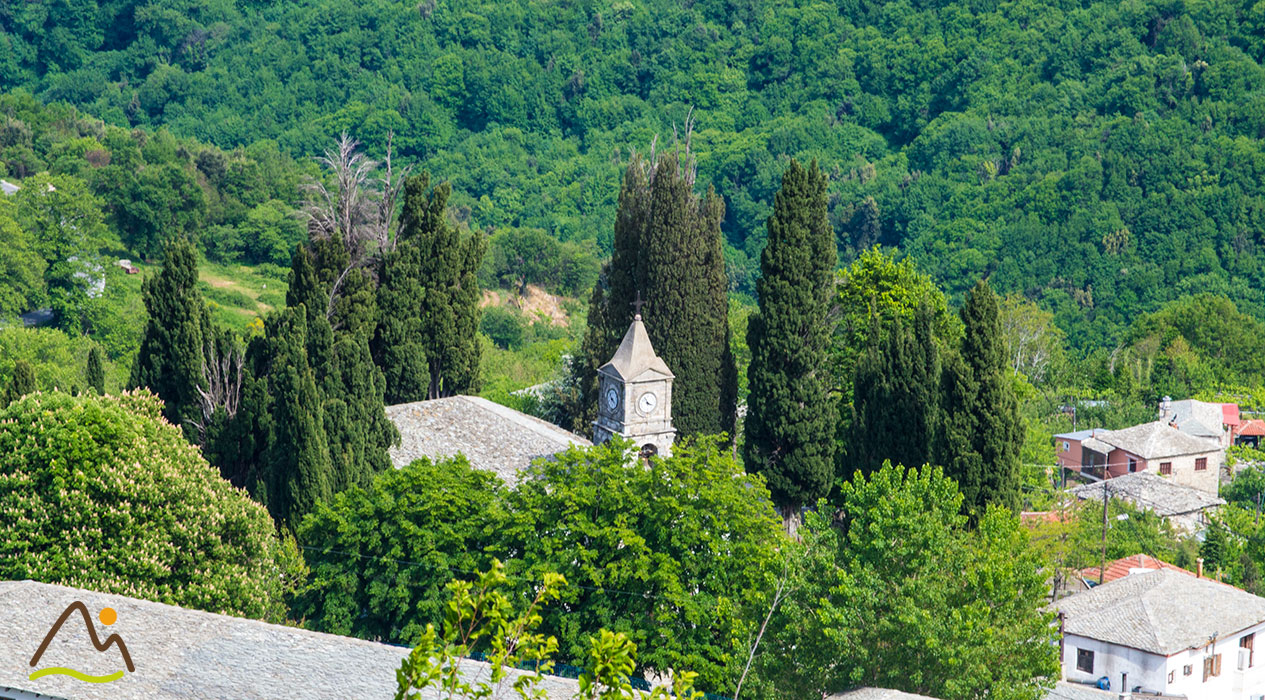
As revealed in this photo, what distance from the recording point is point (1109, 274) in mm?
88812

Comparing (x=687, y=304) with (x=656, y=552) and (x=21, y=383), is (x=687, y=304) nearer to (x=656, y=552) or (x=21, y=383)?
(x=656, y=552)

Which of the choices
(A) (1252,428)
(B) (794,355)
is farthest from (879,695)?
(A) (1252,428)

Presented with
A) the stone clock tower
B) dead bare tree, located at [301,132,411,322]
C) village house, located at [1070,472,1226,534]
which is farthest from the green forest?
village house, located at [1070,472,1226,534]

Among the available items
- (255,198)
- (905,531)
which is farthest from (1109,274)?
(905,531)

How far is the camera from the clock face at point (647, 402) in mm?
38594

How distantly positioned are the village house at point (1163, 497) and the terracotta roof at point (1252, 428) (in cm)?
1155

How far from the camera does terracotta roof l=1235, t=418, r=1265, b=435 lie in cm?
6644

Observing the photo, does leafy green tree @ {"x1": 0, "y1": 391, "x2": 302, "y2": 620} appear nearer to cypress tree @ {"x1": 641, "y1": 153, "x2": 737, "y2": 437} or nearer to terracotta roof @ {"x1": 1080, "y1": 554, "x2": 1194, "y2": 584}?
cypress tree @ {"x1": 641, "y1": 153, "x2": 737, "y2": 437}

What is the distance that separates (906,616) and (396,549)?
9.91 metres

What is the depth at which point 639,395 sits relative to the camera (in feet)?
126

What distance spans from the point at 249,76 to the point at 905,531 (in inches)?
4154

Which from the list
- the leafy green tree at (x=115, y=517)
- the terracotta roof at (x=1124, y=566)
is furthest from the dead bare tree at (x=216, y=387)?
the terracotta roof at (x=1124, y=566)

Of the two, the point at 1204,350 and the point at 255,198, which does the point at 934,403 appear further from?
the point at 255,198

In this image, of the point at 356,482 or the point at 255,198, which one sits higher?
the point at 255,198
